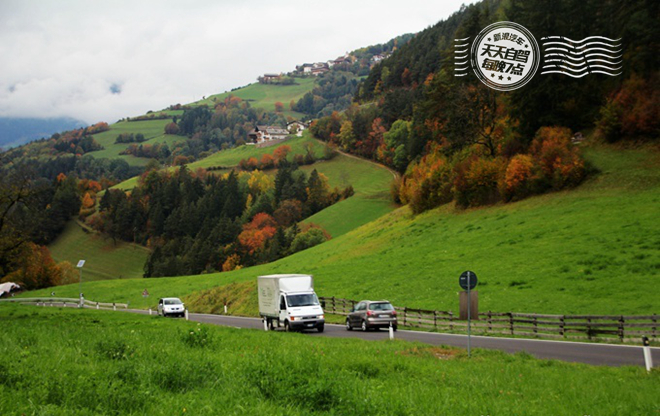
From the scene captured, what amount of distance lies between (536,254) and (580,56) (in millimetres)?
32525

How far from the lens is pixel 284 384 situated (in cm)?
975

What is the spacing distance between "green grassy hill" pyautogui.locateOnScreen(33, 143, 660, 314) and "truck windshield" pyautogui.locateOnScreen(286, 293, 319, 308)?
9436 mm

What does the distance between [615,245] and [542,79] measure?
29.8 meters

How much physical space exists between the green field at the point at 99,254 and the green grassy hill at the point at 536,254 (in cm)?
7160

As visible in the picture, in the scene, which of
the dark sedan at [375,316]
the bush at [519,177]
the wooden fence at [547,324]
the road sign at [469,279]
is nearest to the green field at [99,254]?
the bush at [519,177]

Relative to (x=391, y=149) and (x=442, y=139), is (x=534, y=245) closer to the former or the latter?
(x=442, y=139)

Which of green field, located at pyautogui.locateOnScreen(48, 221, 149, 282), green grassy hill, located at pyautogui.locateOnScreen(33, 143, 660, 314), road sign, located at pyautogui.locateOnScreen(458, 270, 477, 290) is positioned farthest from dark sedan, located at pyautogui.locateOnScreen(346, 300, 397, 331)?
green field, located at pyautogui.locateOnScreen(48, 221, 149, 282)

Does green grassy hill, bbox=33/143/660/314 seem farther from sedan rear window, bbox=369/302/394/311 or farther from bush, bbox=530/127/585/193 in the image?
sedan rear window, bbox=369/302/394/311

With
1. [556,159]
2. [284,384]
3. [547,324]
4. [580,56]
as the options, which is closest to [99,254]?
[556,159]

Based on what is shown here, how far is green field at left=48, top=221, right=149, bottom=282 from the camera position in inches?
5290

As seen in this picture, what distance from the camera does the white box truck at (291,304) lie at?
30.8 metres

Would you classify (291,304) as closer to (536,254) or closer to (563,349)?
(563,349)

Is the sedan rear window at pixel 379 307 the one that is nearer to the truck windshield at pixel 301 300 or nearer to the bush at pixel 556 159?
the truck windshield at pixel 301 300

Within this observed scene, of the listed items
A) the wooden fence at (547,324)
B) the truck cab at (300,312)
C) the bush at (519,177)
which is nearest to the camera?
the wooden fence at (547,324)
